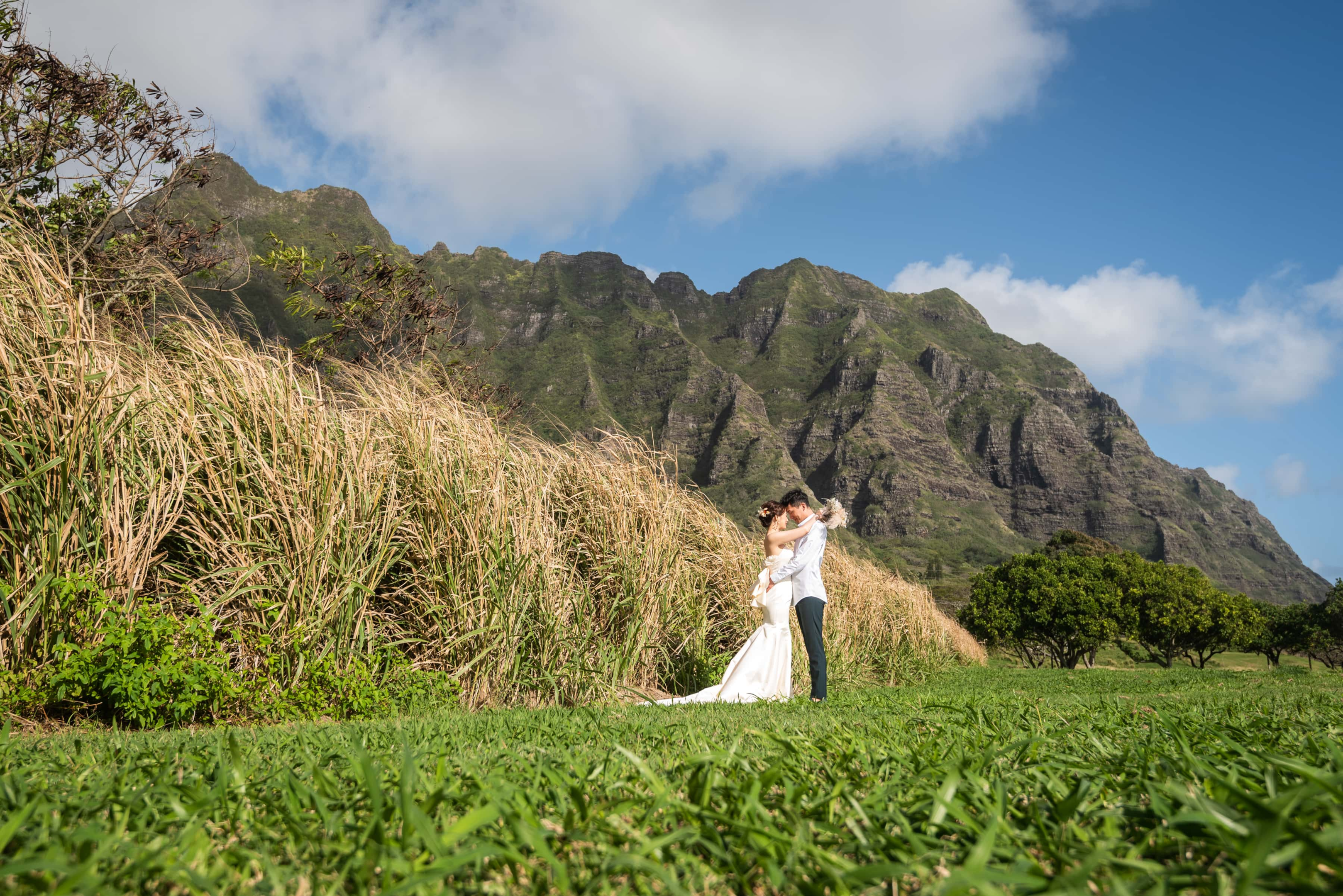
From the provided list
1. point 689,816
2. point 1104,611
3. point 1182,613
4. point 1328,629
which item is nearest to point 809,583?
point 689,816

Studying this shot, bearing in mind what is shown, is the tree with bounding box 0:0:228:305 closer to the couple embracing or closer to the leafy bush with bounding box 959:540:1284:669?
the couple embracing

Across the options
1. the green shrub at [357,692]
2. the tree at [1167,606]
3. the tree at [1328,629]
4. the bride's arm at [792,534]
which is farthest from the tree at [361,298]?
the tree at [1328,629]

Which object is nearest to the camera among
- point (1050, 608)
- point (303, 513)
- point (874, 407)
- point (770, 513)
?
point (303, 513)

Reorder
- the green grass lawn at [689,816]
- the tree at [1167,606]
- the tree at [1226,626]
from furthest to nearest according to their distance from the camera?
the tree at [1226,626], the tree at [1167,606], the green grass lawn at [689,816]

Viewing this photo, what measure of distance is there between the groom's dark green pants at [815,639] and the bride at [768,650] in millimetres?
178

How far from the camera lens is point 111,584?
3.63 m

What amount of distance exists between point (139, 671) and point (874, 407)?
13173 centimetres

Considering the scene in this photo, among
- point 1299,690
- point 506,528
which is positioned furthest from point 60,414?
point 1299,690

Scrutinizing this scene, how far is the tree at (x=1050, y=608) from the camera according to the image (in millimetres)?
22266

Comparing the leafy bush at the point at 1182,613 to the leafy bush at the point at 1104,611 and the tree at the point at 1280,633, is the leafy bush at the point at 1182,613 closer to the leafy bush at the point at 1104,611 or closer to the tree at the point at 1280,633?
the leafy bush at the point at 1104,611

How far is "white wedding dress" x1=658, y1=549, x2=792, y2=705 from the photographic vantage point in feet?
20.6

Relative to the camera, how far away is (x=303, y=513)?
4090 mm

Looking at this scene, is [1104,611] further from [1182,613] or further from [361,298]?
[361,298]

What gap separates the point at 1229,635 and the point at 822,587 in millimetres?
24871
